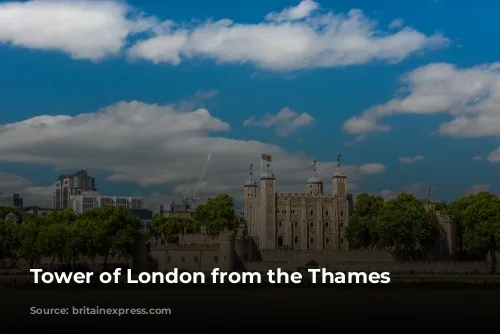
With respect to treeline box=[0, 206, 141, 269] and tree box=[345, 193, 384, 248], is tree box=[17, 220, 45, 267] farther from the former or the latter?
tree box=[345, 193, 384, 248]

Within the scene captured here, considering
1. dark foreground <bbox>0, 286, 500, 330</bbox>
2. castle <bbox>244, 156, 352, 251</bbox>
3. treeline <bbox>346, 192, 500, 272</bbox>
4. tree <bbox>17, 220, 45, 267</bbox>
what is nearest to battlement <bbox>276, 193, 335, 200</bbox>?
castle <bbox>244, 156, 352, 251</bbox>

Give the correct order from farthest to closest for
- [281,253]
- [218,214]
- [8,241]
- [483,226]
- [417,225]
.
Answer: [218,214], [281,253], [417,225], [483,226], [8,241]

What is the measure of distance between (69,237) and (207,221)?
3830cm

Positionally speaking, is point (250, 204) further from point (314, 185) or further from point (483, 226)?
point (483, 226)

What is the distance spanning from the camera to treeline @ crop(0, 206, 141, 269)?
337 ft

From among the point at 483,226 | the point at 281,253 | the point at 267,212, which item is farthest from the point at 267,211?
the point at 483,226

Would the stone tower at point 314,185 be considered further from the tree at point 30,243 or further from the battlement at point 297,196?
the tree at point 30,243

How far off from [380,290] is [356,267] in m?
41.1

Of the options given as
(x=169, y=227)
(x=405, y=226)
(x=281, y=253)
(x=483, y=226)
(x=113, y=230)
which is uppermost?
(x=169, y=227)

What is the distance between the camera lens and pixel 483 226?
4218 inches

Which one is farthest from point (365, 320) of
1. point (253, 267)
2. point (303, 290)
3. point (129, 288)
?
point (253, 267)

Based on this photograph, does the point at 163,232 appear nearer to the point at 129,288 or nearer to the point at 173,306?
the point at 129,288

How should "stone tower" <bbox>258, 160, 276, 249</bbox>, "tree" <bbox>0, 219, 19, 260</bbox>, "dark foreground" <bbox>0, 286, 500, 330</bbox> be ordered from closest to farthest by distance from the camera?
"dark foreground" <bbox>0, 286, 500, 330</bbox> < "tree" <bbox>0, 219, 19, 260</bbox> < "stone tower" <bbox>258, 160, 276, 249</bbox>

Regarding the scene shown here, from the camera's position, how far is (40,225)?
110 meters
